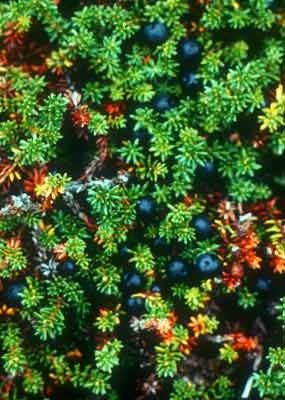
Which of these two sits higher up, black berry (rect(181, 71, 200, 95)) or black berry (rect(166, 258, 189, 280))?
black berry (rect(181, 71, 200, 95))

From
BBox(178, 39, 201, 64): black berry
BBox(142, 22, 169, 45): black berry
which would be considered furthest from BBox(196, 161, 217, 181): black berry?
BBox(142, 22, 169, 45): black berry

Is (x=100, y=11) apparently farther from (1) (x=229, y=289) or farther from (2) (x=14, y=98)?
(1) (x=229, y=289)

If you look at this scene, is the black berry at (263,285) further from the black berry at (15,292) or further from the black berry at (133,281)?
the black berry at (15,292)

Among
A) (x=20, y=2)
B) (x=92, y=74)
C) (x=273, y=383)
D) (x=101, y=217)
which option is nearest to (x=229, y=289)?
(x=273, y=383)

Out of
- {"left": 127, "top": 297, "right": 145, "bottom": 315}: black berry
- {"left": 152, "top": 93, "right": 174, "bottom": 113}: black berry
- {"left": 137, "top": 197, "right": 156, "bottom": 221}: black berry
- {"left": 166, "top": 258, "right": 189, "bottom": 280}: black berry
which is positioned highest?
{"left": 152, "top": 93, "right": 174, "bottom": 113}: black berry

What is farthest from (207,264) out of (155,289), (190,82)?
(190,82)

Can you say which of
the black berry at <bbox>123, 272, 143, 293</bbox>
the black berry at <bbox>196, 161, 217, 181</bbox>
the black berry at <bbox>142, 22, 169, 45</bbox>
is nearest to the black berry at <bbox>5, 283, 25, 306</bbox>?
the black berry at <bbox>123, 272, 143, 293</bbox>

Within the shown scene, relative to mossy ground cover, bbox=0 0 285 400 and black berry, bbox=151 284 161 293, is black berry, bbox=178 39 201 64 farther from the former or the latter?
black berry, bbox=151 284 161 293
